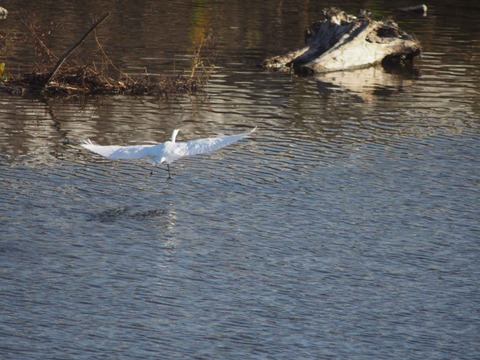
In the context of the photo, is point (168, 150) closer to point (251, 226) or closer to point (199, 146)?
point (199, 146)

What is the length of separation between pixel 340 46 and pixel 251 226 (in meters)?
12.8

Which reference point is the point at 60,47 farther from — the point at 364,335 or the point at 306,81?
the point at 364,335

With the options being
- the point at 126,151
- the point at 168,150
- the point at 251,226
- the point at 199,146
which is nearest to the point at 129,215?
the point at 126,151

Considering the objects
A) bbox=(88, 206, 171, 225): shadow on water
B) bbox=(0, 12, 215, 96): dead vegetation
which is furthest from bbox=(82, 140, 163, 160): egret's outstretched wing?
bbox=(0, 12, 215, 96): dead vegetation

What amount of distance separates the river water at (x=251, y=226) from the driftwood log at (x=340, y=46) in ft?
4.78

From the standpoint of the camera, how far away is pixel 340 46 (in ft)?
83.1

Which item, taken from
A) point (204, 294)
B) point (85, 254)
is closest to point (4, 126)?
point (85, 254)

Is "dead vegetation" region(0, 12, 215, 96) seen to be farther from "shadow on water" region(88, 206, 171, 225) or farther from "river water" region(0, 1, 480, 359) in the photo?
"shadow on water" region(88, 206, 171, 225)

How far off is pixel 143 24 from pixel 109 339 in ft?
77.9

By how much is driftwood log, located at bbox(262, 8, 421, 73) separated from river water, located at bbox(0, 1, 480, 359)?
4.78 ft

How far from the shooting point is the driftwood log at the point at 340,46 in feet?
82.7

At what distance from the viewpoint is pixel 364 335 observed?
9.97 meters

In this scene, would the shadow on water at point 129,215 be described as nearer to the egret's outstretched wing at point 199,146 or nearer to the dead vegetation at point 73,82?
the egret's outstretched wing at point 199,146

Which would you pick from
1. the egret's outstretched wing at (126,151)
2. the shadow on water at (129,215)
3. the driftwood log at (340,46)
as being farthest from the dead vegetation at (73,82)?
the shadow on water at (129,215)
